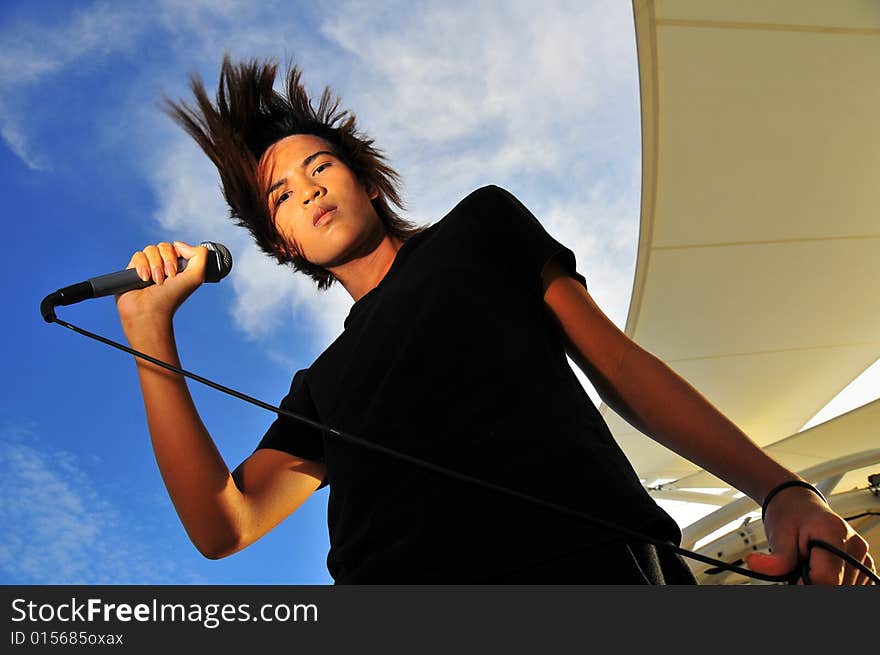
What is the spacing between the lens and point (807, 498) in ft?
1.92

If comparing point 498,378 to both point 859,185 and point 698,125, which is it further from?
point 859,185

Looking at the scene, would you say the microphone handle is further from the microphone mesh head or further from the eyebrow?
the eyebrow

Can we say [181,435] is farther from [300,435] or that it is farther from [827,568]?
[827,568]

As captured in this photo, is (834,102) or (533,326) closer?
(533,326)

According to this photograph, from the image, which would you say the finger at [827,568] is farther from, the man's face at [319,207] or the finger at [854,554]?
the man's face at [319,207]

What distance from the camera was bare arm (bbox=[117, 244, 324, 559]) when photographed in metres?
0.84

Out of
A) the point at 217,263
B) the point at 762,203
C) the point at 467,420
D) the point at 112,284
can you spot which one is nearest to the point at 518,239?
the point at 467,420

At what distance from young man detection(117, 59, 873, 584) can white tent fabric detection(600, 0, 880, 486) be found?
230cm

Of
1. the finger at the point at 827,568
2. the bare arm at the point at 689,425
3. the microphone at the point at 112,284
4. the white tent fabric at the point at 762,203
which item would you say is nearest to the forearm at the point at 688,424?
Result: the bare arm at the point at 689,425

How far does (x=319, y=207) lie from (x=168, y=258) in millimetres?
246

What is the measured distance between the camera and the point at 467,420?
699 mm

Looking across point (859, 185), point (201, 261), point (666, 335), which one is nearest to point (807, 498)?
point (201, 261)

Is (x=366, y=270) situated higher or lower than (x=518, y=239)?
higher
